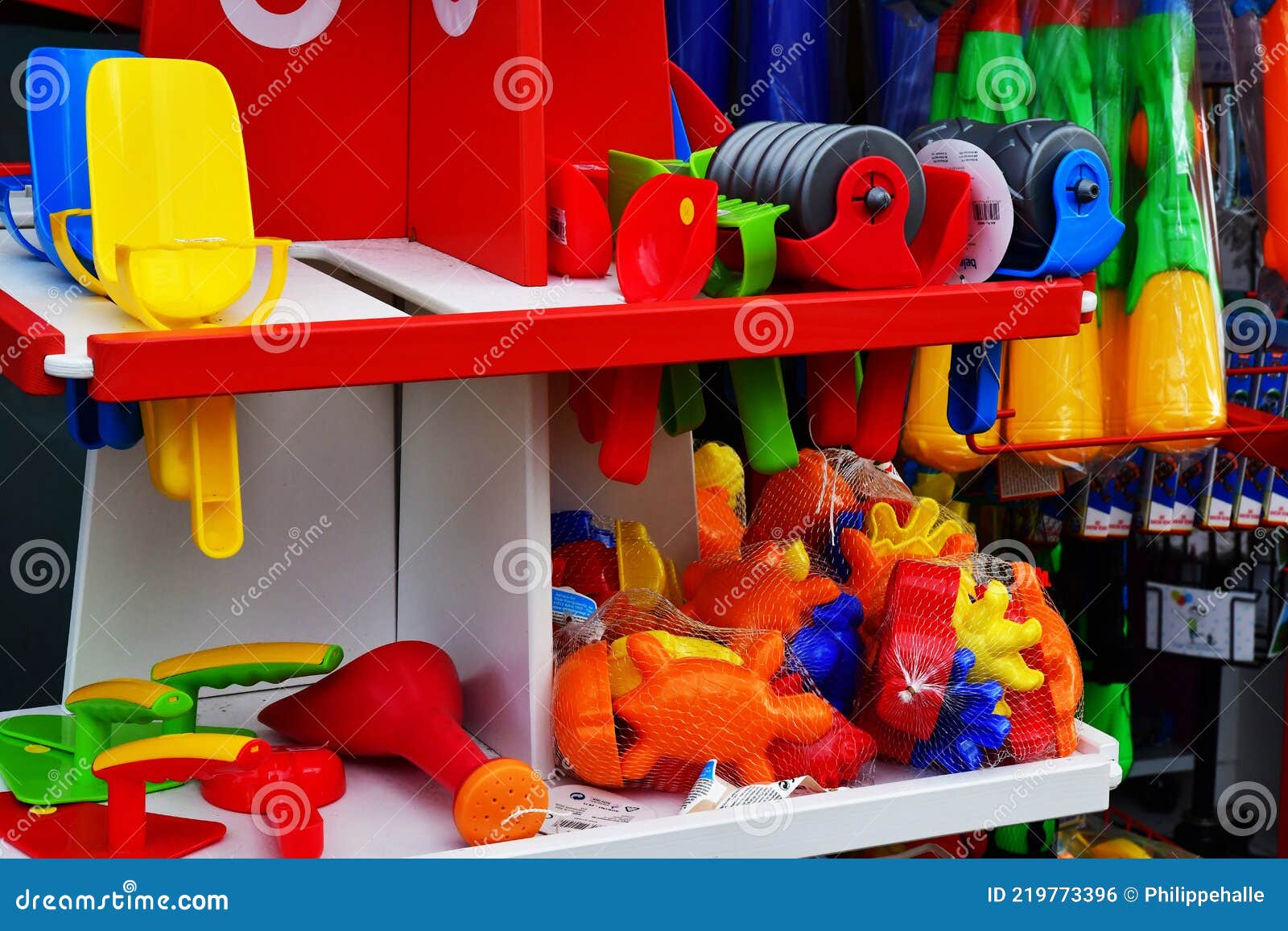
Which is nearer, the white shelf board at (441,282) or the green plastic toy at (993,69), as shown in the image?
the white shelf board at (441,282)

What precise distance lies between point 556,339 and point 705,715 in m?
0.35

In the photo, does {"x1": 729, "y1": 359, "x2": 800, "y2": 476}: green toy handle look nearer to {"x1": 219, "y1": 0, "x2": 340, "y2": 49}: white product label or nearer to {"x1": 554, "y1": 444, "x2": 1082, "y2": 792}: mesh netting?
{"x1": 554, "y1": 444, "x2": 1082, "y2": 792}: mesh netting

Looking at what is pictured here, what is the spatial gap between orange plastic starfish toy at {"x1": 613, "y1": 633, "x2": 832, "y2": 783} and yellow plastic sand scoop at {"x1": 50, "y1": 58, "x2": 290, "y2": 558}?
0.36 m

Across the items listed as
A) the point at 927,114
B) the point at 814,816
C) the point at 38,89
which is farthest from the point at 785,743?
the point at 927,114

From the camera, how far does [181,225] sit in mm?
1132

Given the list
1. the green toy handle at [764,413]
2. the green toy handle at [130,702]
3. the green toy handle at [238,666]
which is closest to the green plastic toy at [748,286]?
the green toy handle at [764,413]

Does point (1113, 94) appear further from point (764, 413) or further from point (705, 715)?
point (705, 715)

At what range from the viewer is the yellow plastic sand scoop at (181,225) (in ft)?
3.49

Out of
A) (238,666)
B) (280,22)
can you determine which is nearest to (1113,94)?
(280,22)

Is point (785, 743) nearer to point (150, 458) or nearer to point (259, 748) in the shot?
point (259, 748)

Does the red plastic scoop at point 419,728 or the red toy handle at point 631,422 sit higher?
the red toy handle at point 631,422

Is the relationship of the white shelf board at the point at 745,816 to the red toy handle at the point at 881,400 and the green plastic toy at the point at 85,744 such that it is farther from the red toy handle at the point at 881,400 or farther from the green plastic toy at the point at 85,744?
the red toy handle at the point at 881,400

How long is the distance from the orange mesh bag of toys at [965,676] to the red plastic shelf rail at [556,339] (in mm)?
227

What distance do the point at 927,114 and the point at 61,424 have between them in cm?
120
